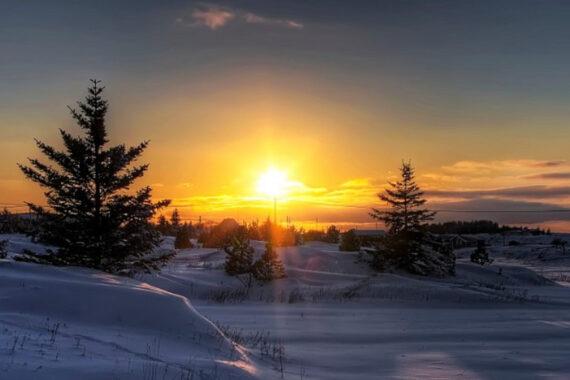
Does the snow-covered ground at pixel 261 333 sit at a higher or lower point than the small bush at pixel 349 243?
lower

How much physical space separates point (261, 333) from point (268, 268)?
13.3 metres

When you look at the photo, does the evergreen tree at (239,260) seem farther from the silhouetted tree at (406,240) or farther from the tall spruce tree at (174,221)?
the tall spruce tree at (174,221)

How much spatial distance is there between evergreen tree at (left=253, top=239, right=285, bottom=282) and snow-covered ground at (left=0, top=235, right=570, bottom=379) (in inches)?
105

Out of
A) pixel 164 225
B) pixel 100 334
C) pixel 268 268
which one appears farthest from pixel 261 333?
pixel 164 225

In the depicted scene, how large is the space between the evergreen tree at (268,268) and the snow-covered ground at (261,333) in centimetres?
267

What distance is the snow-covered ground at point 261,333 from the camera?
8055mm

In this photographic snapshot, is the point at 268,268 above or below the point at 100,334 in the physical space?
below

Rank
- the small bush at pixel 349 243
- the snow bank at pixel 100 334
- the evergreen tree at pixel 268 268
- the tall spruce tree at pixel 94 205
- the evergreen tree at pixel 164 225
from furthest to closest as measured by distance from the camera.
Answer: the evergreen tree at pixel 164 225, the small bush at pixel 349 243, the evergreen tree at pixel 268 268, the tall spruce tree at pixel 94 205, the snow bank at pixel 100 334

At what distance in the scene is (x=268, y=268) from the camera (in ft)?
93.9

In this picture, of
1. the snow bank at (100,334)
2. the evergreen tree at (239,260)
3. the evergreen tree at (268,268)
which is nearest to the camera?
the snow bank at (100,334)

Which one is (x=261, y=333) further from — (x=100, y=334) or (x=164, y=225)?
(x=164, y=225)

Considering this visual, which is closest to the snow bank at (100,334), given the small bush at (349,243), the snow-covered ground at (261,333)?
the snow-covered ground at (261,333)

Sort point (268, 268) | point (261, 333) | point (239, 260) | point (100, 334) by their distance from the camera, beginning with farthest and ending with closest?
point (239, 260), point (268, 268), point (261, 333), point (100, 334)

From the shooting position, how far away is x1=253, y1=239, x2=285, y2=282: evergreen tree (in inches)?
1119
